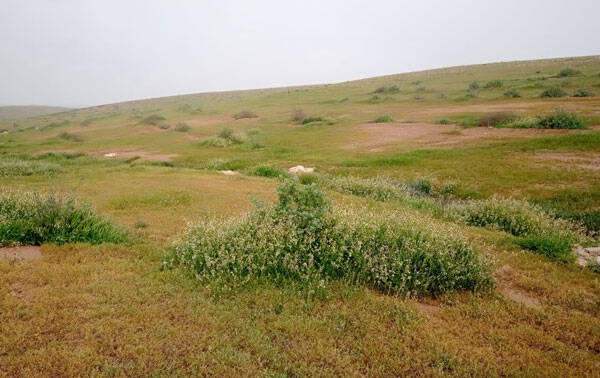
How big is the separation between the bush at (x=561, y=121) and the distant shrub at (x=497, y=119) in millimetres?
2697

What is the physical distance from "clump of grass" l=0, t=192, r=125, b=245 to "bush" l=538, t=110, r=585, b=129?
26101 millimetres

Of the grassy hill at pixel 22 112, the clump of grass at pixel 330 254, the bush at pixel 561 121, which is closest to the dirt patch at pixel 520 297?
Result: the clump of grass at pixel 330 254

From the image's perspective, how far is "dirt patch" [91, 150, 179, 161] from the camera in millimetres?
25272

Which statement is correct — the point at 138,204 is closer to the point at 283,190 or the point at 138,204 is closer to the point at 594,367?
the point at 283,190

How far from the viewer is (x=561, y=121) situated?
2366 cm

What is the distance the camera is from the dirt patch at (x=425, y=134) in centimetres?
2353

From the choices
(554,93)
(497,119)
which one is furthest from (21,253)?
(554,93)

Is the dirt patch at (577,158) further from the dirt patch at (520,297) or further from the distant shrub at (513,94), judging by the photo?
the distant shrub at (513,94)

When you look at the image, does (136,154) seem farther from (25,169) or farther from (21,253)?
(21,253)

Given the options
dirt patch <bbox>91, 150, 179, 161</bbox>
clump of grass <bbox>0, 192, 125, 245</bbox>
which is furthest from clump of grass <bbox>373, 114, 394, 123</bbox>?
clump of grass <bbox>0, 192, 125, 245</bbox>

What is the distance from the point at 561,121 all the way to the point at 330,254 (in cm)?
2433

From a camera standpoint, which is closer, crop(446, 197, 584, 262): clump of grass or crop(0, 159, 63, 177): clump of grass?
crop(446, 197, 584, 262): clump of grass

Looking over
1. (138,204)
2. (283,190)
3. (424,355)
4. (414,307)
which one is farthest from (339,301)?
(138,204)

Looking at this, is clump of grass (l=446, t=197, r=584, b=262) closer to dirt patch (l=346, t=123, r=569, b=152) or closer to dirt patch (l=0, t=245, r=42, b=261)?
dirt patch (l=0, t=245, r=42, b=261)
